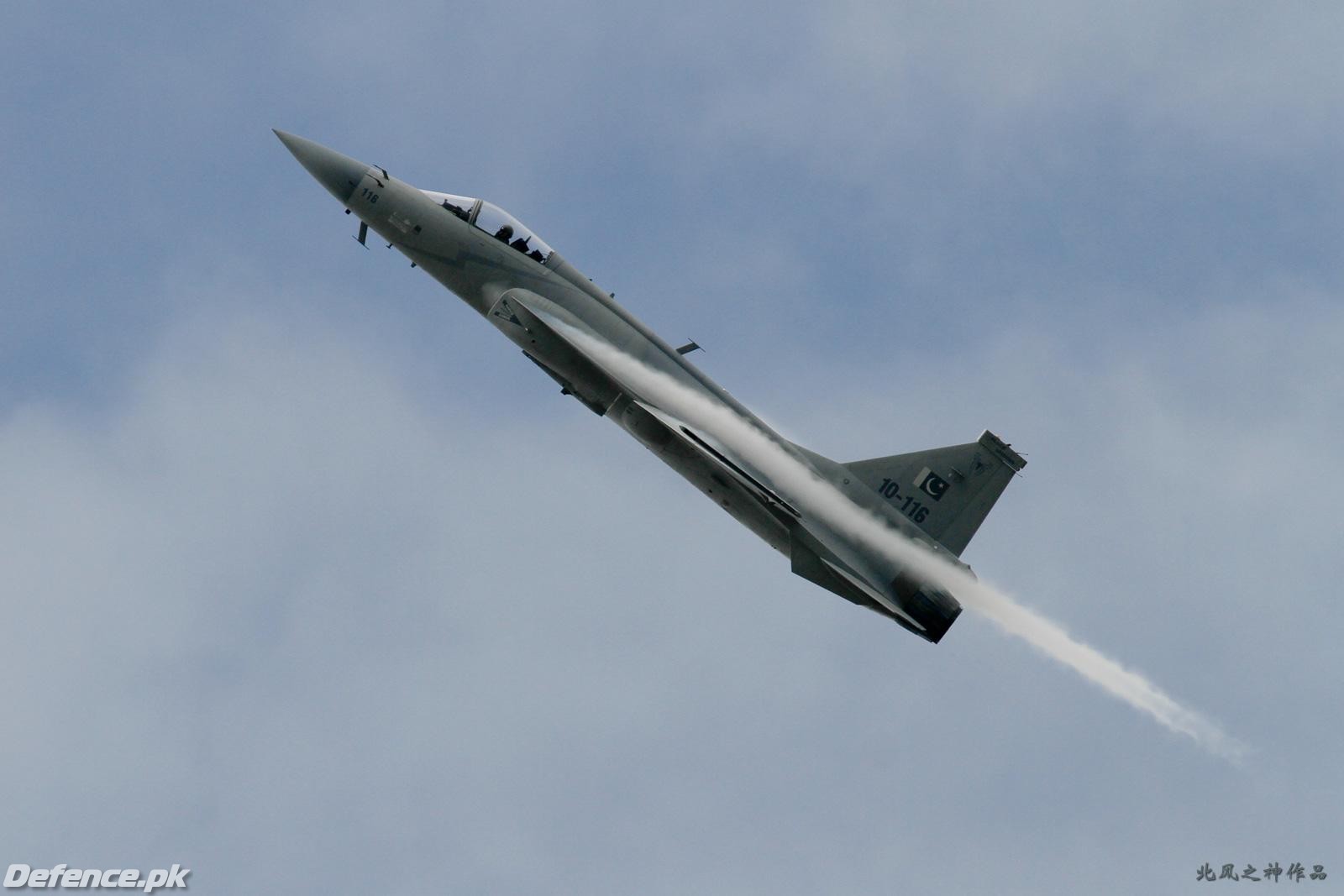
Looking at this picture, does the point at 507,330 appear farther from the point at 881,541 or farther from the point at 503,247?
the point at 881,541

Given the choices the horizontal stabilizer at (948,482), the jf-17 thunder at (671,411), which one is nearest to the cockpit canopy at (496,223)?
the jf-17 thunder at (671,411)

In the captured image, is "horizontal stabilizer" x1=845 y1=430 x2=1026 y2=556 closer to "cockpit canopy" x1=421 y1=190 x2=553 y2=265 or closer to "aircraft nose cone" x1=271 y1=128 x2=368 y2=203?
"cockpit canopy" x1=421 y1=190 x2=553 y2=265

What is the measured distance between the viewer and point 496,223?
3469cm

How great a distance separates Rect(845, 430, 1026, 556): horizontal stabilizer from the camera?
34594 mm

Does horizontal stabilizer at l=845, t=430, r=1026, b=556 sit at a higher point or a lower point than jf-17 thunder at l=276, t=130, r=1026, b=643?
higher

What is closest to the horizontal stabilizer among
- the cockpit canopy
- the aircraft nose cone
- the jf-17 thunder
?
the jf-17 thunder

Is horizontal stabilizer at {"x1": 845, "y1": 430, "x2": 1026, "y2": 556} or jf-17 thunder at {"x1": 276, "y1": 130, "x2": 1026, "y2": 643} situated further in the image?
horizontal stabilizer at {"x1": 845, "y1": 430, "x2": 1026, "y2": 556}

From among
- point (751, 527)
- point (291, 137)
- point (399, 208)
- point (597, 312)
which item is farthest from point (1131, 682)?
point (291, 137)

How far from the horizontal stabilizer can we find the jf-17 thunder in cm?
3

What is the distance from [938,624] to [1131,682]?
5.28 m

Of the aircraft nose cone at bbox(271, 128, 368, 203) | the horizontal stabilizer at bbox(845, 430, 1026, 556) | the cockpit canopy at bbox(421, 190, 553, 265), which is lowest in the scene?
the aircraft nose cone at bbox(271, 128, 368, 203)

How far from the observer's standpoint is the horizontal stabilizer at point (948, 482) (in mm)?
34594

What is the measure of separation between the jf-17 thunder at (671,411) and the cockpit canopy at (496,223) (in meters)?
0.03

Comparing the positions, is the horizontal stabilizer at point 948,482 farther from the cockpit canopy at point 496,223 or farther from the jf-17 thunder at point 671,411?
the cockpit canopy at point 496,223
